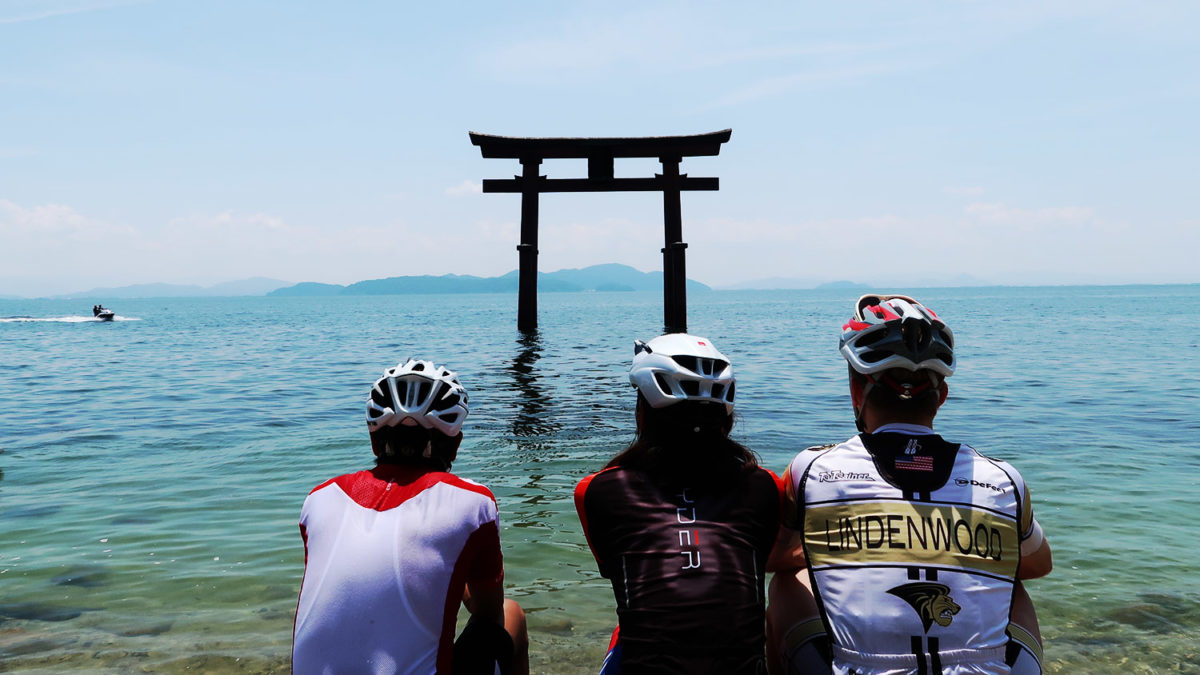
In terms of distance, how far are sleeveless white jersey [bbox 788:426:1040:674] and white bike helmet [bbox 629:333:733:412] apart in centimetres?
44

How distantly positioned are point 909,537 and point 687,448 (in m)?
0.75

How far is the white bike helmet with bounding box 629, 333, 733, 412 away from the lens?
9.32ft

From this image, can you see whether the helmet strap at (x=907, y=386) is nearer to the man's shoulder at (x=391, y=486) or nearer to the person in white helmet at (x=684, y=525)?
the person in white helmet at (x=684, y=525)

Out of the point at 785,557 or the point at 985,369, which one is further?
the point at 985,369

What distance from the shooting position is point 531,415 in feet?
44.4

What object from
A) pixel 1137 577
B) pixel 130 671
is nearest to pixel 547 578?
pixel 130 671

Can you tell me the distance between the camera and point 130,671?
4.77m

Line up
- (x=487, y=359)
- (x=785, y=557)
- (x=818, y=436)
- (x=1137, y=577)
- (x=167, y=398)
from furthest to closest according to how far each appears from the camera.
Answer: (x=487, y=359), (x=167, y=398), (x=818, y=436), (x=1137, y=577), (x=785, y=557)

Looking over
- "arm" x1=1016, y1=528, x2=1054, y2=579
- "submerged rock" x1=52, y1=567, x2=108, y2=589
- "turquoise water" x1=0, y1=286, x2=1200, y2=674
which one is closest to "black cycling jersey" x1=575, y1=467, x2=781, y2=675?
"arm" x1=1016, y1=528, x2=1054, y2=579

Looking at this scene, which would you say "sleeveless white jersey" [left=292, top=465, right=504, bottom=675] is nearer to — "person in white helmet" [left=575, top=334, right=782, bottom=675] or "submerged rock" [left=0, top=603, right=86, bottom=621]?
"person in white helmet" [left=575, top=334, right=782, bottom=675]

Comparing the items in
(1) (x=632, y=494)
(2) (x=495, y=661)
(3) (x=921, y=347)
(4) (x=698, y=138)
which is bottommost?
(2) (x=495, y=661)

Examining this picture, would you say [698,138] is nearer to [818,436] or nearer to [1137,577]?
[818,436]

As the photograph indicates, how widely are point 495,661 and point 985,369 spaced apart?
21.3 meters

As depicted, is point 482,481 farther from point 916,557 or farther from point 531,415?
point 916,557
